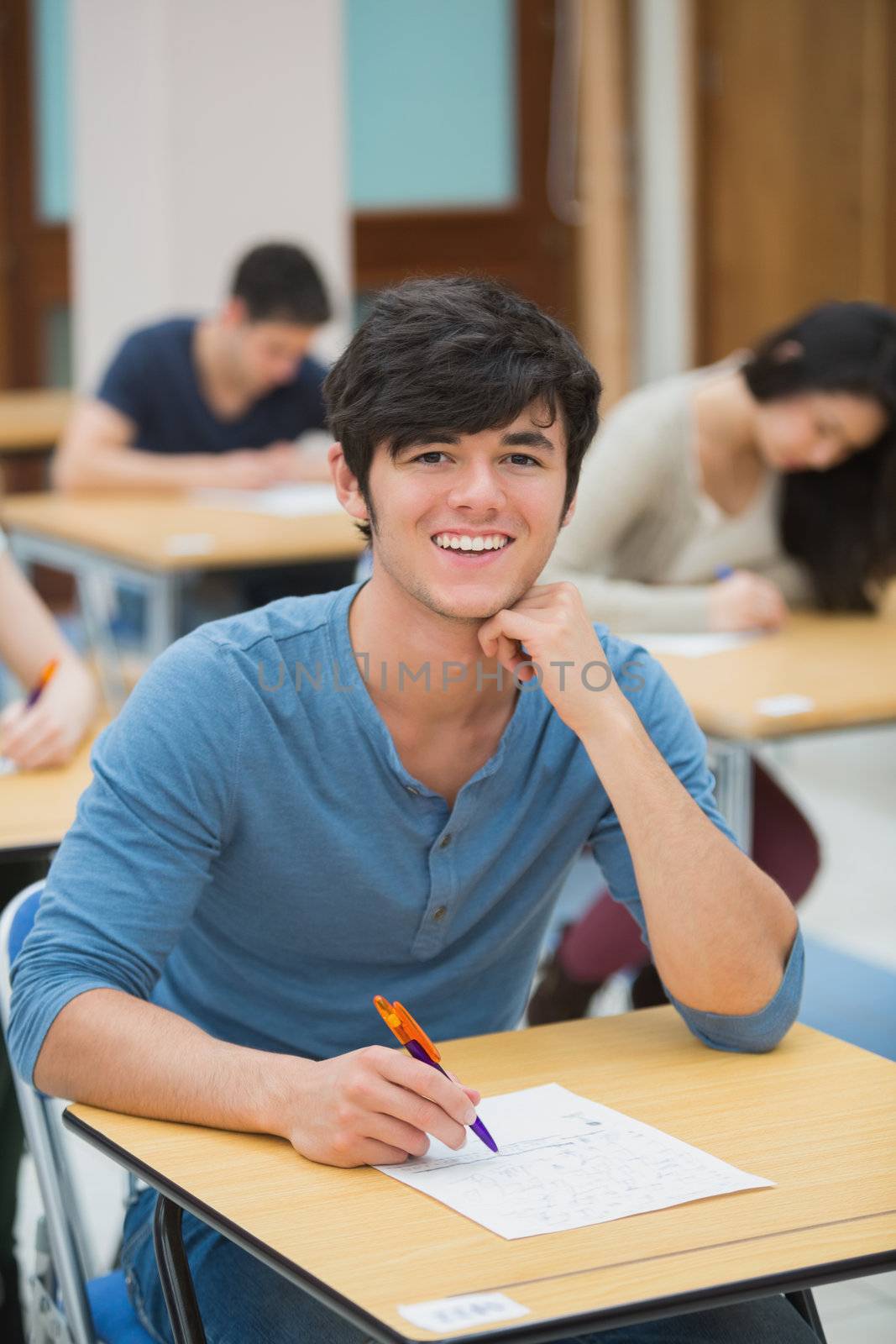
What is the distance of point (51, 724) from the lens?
2.30 m

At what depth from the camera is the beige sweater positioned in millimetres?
2922

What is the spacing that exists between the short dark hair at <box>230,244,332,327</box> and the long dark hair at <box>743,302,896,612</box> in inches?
57.2

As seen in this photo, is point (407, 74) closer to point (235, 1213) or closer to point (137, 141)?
point (137, 141)

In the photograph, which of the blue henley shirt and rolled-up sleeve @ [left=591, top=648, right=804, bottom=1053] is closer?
the blue henley shirt

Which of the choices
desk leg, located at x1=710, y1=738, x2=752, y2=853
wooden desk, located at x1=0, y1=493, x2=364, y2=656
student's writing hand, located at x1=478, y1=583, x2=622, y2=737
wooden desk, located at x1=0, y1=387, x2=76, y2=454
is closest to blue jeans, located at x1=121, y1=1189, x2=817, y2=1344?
student's writing hand, located at x1=478, y1=583, x2=622, y2=737

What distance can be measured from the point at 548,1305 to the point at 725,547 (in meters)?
2.21

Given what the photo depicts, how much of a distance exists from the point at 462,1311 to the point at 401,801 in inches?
21.6

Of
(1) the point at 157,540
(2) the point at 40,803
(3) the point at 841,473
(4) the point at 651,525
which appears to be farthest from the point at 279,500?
(2) the point at 40,803

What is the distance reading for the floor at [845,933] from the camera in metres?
2.20

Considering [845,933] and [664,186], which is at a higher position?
[664,186]

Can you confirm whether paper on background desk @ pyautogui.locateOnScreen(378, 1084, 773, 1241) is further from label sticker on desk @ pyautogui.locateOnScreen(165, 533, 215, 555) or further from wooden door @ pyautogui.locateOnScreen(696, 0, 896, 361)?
wooden door @ pyautogui.locateOnScreen(696, 0, 896, 361)

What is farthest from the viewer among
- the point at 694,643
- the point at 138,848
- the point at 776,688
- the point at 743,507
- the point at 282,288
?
the point at 282,288

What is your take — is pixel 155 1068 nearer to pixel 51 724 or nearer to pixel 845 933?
pixel 51 724

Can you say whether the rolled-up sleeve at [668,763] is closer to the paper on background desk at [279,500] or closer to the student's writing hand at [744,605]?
the student's writing hand at [744,605]
